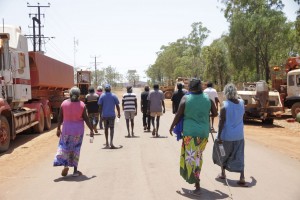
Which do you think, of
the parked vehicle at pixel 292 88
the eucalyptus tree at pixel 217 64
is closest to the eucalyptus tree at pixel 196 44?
the eucalyptus tree at pixel 217 64

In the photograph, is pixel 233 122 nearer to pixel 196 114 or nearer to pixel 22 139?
pixel 196 114

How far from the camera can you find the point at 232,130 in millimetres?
6598

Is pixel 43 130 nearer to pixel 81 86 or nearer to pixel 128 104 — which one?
pixel 128 104

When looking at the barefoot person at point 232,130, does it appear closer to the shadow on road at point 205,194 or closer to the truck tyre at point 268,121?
the shadow on road at point 205,194

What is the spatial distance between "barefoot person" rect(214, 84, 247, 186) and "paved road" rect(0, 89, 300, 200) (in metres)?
0.39

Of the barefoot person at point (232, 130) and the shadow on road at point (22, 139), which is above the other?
the barefoot person at point (232, 130)

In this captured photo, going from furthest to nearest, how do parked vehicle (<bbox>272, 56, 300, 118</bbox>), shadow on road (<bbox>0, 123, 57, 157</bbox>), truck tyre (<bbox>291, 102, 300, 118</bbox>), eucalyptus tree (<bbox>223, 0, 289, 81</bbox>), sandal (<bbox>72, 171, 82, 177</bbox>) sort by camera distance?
1. eucalyptus tree (<bbox>223, 0, 289, 81</bbox>)
2. parked vehicle (<bbox>272, 56, 300, 118</bbox>)
3. truck tyre (<bbox>291, 102, 300, 118</bbox>)
4. shadow on road (<bbox>0, 123, 57, 157</bbox>)
5. sandal (<bbox>72, 171, 82, 177</bbox>)

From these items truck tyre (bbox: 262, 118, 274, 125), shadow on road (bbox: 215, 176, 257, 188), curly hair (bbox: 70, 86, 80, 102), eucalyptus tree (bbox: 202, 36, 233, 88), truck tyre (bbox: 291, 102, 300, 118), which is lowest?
truck tyre (bbox: 262, 118, 274, 125)

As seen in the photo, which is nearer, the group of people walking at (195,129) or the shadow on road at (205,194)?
the shadow on road at (205,194)

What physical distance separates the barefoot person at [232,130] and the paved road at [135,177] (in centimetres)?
39

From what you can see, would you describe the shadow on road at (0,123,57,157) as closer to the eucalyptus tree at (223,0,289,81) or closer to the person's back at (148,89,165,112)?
the person's back at (148,89,165,112)

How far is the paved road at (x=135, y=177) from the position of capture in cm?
609

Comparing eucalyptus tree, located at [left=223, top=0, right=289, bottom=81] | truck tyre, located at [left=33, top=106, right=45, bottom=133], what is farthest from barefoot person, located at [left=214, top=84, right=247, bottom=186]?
eucalyptus tree, located at [left=223, top=0, right=289, bottom=81]

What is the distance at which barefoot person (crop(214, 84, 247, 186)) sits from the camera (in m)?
6.54
